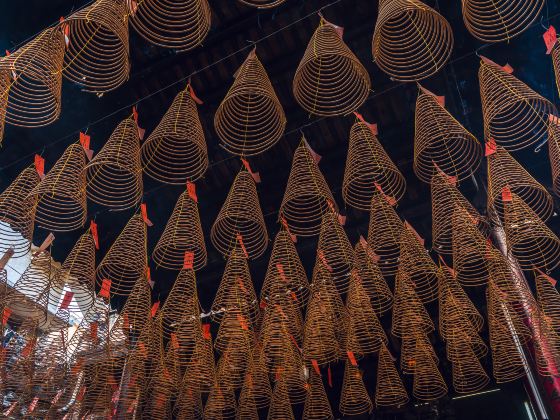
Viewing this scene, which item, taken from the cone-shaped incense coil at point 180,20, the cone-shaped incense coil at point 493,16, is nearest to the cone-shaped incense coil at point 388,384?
the cone-shaped incense coil at point 493,16

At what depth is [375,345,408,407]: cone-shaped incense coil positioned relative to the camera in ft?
25.6

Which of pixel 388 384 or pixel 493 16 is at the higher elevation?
pixel 493 16

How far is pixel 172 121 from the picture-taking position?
4.29 meters

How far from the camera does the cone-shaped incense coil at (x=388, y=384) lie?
25.6 feet

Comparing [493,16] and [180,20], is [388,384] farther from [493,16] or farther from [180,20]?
[180,20]

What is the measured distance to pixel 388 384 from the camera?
8.45 meters

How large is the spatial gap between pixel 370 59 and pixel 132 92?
2.47 metres

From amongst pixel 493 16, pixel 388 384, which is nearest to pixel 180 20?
pixel 493 16

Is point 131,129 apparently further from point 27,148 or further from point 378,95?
point 378,95

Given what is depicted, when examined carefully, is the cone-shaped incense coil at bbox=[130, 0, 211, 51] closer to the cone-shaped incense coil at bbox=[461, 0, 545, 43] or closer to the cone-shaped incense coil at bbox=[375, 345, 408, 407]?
the cone-shaped incense coil at bbox=[461, 0, 545, 43]

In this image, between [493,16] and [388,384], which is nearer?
[493,16]

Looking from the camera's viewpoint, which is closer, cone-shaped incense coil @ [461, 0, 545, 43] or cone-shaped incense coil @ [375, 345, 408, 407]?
cone-shaped incense coil @ [461, 0, 545, 43]

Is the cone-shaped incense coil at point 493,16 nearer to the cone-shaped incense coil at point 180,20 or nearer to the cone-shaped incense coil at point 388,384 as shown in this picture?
the cone-shaped incense coil at point 180,20

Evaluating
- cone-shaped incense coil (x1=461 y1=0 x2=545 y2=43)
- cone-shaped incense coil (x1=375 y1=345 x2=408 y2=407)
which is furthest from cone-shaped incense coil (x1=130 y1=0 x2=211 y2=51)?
cone-shaped incense coil (x1=375 y1=345 x2=408 y2=407)
